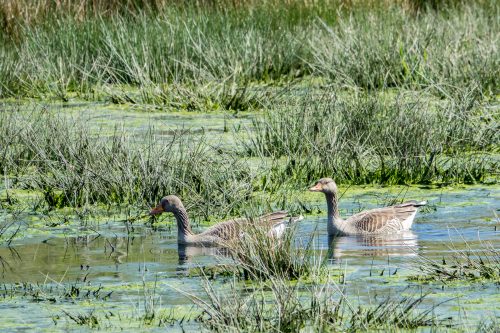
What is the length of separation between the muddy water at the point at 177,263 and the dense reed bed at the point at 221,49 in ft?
13.7

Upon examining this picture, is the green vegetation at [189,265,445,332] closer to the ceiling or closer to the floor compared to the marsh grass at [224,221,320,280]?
closer to the ceiling

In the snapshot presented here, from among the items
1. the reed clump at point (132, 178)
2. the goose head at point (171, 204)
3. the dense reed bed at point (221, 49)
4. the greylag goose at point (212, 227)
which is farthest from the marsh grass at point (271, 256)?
the dense reed bed at point (221, 49)

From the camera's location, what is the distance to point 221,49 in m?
16.0

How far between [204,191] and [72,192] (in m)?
1.07

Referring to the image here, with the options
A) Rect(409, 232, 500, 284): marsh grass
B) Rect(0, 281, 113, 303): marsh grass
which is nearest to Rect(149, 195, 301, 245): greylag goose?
Rect(0, 281, 113, 303): marsh grass

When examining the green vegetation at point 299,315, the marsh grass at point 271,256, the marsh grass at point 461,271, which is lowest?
the marsh grass at point 461,271

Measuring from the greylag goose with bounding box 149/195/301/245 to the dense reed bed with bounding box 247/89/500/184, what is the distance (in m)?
1.62

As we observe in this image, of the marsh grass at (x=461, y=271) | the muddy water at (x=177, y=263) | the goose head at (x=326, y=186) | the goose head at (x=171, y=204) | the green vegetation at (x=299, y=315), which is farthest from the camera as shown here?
the goose head at (x=326, y=186)

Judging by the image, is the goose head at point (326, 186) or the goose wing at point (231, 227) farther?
the goose head at point (326, 186)

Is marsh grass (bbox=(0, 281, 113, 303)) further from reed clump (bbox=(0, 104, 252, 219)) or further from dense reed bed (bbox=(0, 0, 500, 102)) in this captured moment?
dense reed bed (bbox=(0, 0, 500, 102))

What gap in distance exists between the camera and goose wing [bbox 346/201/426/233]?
931 cm

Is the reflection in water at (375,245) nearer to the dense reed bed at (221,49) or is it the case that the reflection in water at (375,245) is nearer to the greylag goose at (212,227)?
the greylag goose at (212,227)

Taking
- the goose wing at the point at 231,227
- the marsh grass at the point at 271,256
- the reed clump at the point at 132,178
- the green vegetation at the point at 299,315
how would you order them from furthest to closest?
the reed clump at the point at 132,178 < the goose wing at the point at 231,227 < the marsh grass at the point at 271,256 < the green vegetation at the point at 299,315

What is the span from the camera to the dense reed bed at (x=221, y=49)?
48.4 feet
